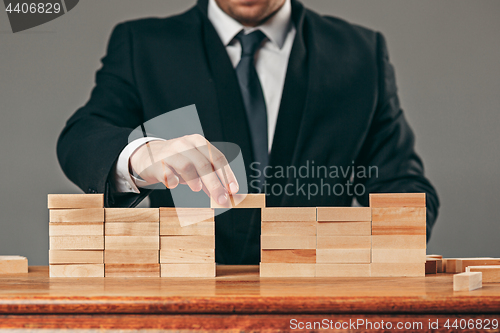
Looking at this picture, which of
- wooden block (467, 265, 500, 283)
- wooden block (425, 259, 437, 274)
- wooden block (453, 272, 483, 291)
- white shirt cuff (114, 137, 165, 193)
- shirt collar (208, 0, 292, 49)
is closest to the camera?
wooden block (453, 272, 483, 291)

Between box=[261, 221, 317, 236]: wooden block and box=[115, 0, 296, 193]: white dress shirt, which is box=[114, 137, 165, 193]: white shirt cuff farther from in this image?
box=[115, 0, 296, 193]: white dress shirt

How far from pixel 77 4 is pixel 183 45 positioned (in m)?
1.28

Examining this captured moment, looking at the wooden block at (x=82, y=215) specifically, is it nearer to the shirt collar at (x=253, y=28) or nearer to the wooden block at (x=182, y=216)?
the wooden block at (x=182, y=216)

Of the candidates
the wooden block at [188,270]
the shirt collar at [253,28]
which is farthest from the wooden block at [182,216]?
the shirt collar at [253,28]

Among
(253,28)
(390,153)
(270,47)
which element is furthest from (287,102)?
(390,153)

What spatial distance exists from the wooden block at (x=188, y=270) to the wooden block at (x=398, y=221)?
1.49ft

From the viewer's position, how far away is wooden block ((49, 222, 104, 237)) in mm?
1164

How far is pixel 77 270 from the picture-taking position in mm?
1163

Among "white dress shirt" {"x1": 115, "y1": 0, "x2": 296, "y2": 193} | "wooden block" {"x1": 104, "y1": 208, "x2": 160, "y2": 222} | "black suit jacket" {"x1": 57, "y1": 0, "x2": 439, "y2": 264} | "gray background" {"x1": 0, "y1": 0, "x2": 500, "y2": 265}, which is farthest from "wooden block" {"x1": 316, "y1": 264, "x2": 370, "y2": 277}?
"gray background" {"x1": 0, "y1": 0, "x2": 500, "y2": 265}

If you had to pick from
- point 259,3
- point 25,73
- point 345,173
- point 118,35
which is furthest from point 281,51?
point 25,73

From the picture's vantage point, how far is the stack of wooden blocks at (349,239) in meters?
1.17

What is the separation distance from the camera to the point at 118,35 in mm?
2174

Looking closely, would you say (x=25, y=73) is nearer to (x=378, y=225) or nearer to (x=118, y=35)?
(x=118, y=35)

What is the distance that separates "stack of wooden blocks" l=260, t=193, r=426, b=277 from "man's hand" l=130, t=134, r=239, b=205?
0.13 meters
